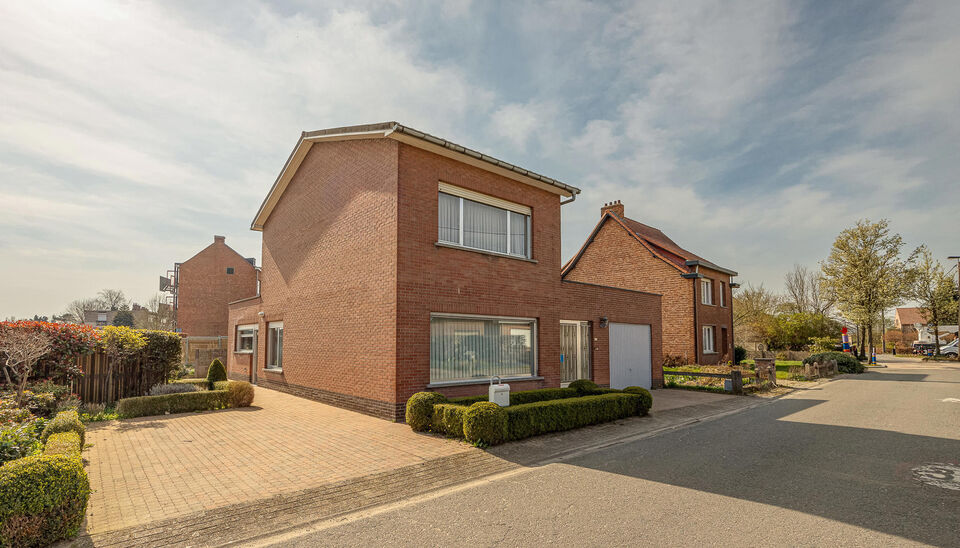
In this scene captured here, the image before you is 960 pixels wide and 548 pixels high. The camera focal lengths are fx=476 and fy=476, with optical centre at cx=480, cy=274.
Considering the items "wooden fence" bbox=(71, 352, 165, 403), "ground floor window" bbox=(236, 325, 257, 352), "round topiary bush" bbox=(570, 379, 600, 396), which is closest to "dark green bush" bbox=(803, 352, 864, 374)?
"round topiary bush" bbox=(570, 379, 600, 396)

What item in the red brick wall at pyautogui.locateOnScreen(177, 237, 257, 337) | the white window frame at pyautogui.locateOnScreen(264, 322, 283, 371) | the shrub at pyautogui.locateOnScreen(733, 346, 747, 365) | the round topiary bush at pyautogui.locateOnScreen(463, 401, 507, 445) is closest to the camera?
the round topiary bush at pyautogui.locateOnScreen(463, 401, 507, 445)

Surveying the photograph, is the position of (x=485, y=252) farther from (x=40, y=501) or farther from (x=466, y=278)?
(x=40, y=501)

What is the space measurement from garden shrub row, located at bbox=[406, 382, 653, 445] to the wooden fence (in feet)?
25.7

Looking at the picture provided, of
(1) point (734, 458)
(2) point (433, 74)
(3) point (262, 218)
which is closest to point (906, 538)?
(1) point (734, 458)

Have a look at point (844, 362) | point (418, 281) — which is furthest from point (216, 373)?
point (844, 362)

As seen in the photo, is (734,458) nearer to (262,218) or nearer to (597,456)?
(597,456)

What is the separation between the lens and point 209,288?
3791 cm

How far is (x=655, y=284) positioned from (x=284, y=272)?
61.6 feet

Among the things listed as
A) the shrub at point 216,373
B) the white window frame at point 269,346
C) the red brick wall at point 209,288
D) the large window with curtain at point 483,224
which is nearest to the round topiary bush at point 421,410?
the large window with curtain at point 483,224

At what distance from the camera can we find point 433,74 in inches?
411

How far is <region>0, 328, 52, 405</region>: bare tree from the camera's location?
8.91m

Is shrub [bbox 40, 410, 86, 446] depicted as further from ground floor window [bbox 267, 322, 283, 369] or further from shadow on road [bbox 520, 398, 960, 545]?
ground floor window [bbox 267, 322, 283, 369]

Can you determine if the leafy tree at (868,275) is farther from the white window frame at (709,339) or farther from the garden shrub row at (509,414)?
the garden shrub row at (509,414)

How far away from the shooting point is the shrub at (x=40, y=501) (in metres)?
4.05
